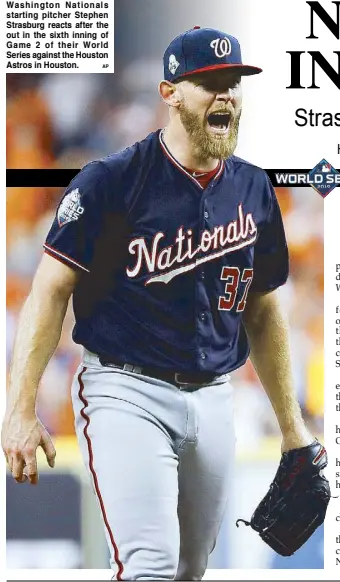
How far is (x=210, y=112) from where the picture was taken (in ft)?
7.22

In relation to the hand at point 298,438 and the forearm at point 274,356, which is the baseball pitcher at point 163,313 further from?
the hand at point 298,438

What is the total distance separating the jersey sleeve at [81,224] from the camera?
6.95ft

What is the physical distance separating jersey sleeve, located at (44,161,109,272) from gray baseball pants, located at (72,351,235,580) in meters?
0.23

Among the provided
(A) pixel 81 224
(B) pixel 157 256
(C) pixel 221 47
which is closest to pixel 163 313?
(B) pixel 157 256

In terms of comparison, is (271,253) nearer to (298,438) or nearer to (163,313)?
(163,313)

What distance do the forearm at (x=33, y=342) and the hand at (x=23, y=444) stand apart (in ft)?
0.10

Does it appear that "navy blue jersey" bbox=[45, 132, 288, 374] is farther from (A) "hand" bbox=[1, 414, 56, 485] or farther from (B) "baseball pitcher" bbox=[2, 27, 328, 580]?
(A) "hand" bbox=[1, 414, 56, 485]

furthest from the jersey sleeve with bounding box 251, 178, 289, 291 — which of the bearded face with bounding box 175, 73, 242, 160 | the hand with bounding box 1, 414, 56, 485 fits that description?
the hand with bounding box 1, 414, 56, 485

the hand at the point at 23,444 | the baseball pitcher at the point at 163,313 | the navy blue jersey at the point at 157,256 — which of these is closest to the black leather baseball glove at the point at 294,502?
the baseball pitcher at the point at 163,313

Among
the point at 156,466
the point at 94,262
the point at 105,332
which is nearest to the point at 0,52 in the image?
the point at 94,262

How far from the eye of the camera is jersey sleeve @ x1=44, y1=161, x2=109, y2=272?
6.95 ft

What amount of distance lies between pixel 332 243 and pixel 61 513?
3.17ft

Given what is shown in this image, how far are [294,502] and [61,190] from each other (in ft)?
3.19

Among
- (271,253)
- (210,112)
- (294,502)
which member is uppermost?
(210,112)
